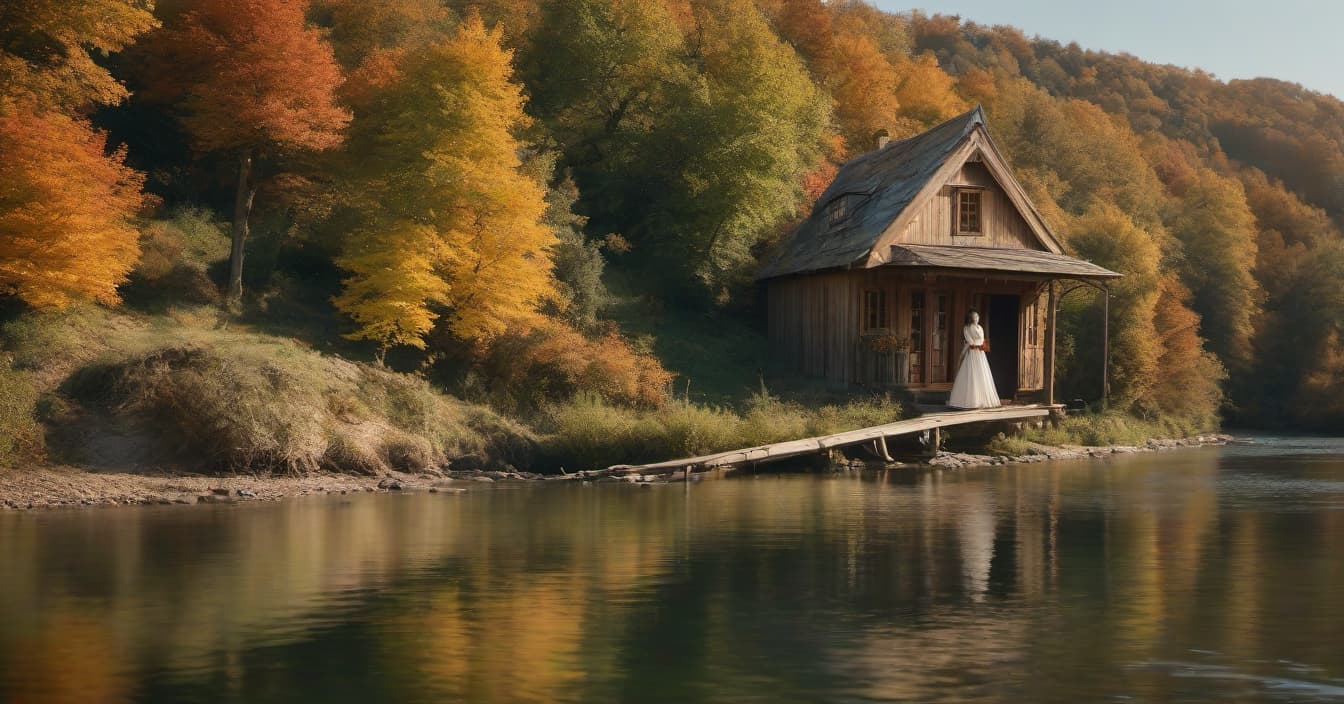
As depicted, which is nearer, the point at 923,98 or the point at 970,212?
the point at 970,212

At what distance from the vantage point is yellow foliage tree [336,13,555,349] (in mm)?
30375

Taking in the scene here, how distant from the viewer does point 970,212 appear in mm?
37344

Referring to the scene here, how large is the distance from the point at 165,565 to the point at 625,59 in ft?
109

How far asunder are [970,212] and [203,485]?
78.3 feet

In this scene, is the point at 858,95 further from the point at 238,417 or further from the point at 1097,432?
the point at 238,417

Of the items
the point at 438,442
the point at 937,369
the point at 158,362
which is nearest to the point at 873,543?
the point at 438,442

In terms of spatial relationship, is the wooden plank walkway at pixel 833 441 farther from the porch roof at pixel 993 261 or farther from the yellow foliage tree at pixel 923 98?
the yellow foliage tree at pixel 923 98

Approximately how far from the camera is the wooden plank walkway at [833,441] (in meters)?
26.6

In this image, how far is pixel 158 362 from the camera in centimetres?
2506

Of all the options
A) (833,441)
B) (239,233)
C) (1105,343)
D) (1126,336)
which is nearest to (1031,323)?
(1105,343)

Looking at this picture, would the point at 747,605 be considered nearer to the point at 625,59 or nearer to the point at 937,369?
the point at 937,369

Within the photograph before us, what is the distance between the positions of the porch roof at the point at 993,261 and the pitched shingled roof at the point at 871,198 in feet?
3.78

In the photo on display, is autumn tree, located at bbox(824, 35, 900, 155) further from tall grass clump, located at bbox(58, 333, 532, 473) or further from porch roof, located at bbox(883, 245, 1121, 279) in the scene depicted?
tall grass clump, located at bbox(58, 333, 532, 473)

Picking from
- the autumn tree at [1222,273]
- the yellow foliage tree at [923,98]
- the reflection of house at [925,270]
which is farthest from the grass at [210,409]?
the autumn tree at [1222,273]
